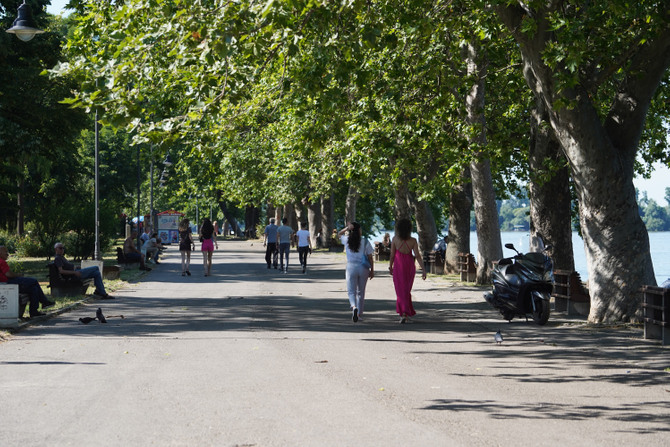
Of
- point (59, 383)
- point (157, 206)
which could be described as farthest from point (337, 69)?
point (157, 206)

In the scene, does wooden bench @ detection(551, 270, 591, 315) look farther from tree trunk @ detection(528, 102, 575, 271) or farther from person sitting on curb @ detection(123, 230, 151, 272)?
person sitting on curb @ detection(123, 230, 151, 272)

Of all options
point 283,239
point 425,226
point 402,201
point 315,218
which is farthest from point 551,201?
point 315,218

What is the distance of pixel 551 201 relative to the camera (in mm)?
21172

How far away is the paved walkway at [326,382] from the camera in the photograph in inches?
269

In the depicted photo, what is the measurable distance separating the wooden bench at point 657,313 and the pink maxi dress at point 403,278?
389cm

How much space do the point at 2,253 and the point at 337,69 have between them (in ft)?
21.0

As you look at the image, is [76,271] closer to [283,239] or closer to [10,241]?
[283,239]

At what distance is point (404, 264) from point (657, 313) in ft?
13.9

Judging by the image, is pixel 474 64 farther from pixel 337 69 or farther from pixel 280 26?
pixel 280 26

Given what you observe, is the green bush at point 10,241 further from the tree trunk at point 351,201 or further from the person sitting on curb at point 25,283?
the person sitting on curb at point 25,283

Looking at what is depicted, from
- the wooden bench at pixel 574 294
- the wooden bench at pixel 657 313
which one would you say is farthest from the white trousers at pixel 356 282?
the wooden bench at pixel 657 313

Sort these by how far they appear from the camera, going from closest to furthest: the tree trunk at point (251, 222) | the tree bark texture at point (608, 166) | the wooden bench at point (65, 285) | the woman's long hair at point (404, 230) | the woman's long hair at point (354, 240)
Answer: the tree bark texture at point (608, 166) < the woman's long hair at point (404, 230) < the woman's long hair at point (354, 240) < the wooden bench at point (65, 285) < the tree trunk at point (251, 222)

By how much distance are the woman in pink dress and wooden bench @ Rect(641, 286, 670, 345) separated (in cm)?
383

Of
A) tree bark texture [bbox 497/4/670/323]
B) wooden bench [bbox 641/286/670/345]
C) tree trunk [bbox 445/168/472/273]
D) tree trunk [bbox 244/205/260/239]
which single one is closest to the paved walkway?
wooden bench [bbox 641/286/670/345]
